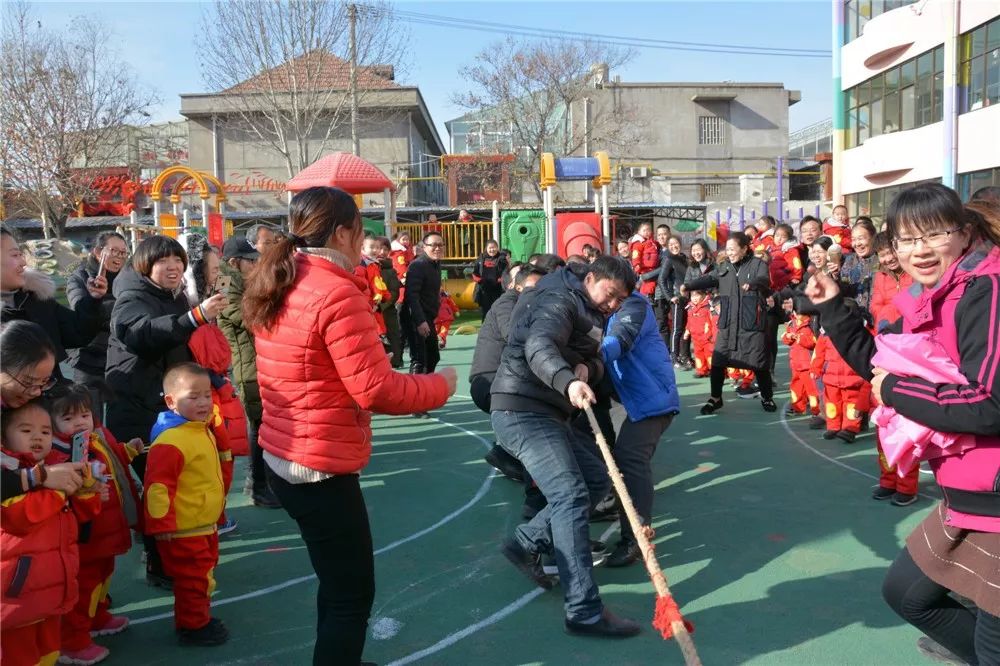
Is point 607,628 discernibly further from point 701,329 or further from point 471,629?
point 701,329

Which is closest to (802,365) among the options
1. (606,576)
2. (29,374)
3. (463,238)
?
(606,576)

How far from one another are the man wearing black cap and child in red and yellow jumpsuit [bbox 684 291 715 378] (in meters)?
6.43

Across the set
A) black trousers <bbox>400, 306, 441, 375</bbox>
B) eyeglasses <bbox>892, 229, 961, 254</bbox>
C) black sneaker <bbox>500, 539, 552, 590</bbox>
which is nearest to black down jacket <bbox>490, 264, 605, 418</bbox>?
black sneaker <bbox>500, 539, 552, 590</bbox>

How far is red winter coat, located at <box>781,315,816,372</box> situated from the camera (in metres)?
7.95

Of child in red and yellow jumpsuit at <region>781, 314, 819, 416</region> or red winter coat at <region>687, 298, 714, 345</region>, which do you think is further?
red winter coat at <region>687, 298, 714, 345</region>

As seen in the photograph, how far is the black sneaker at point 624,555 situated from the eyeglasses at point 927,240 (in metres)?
2.51

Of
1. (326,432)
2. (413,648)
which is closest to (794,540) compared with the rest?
(413,648)

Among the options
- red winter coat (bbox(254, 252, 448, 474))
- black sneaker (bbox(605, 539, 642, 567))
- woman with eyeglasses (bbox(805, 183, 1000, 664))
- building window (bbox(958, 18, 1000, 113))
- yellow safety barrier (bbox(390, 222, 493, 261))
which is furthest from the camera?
yellow safety barrier (bbox(390, 222, 493, 261))

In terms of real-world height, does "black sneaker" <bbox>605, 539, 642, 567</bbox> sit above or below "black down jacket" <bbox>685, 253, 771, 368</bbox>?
below

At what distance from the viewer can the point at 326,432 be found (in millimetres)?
2742

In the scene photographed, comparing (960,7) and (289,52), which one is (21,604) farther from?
(960,7)

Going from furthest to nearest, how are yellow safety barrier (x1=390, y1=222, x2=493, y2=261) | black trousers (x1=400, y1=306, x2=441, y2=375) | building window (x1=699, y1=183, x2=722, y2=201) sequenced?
building window (x1=699, y1=183, x2=722, y2=201)
yellow safety barrier (x1=390, y1=222, x2=493, y2=261)
black trousers (x1=400, y1=306, x2=441, y2=375)

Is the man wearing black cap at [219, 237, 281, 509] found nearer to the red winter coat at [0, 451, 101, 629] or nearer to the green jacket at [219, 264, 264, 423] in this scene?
the green jacket at [219, 264, 264, 423]

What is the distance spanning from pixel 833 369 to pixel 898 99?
20.9 metres
